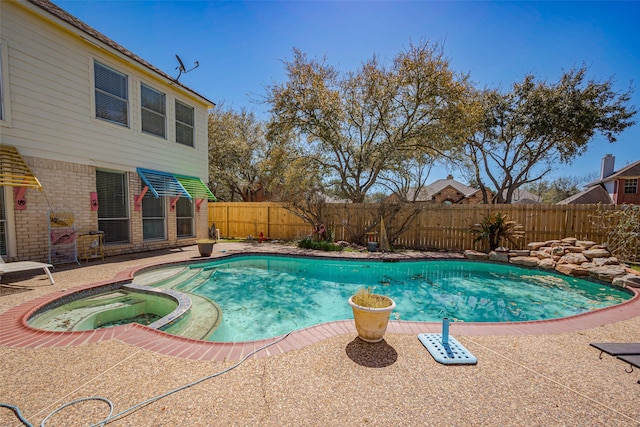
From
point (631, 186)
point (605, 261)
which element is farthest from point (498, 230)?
point (631, 186)

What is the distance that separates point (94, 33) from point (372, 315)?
1083 centimetres

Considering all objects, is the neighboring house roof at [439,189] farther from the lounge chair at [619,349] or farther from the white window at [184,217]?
the lounge chair at [619,349]

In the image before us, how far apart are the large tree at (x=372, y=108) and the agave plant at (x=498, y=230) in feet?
13.9

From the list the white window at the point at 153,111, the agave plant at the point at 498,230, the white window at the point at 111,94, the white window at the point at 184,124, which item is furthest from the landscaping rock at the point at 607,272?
the white window at the point at 111,94

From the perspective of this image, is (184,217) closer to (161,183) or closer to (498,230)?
(161,183)

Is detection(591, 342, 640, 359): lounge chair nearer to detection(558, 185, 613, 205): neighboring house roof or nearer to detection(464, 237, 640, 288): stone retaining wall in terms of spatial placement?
detection(464, 237, 640, 288): stone retaining wall

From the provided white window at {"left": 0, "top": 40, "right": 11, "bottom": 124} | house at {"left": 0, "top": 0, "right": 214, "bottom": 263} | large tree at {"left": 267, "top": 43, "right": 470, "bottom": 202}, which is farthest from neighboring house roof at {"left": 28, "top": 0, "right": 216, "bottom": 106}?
large tree at {"left": 267, "top": 43, "right": 470, "bottom": 202}

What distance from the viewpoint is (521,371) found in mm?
2777

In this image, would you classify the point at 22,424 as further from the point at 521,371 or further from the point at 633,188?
the point at 633,188

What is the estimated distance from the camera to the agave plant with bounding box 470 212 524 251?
10.4 m

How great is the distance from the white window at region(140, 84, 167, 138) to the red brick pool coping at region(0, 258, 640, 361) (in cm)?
722

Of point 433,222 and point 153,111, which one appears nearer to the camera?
point 153,111

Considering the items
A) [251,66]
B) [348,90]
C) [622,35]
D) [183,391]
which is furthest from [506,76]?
[183,391]

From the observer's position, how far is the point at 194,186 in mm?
11234
